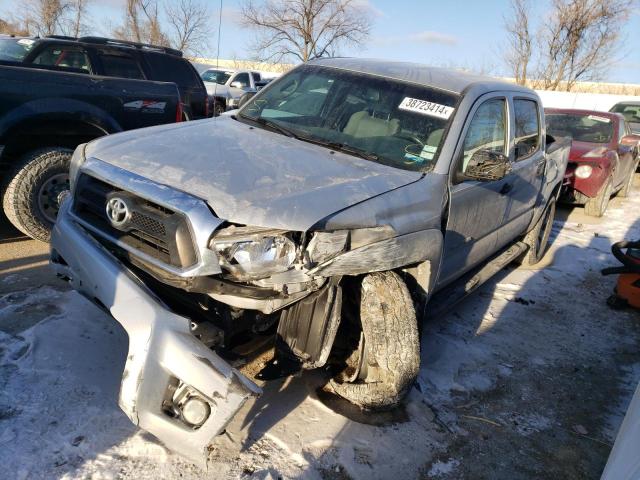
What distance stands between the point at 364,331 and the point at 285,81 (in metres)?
2.40

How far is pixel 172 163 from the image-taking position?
9.00ft

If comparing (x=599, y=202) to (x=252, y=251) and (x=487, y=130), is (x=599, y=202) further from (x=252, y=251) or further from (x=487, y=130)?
(x=252, y=251)

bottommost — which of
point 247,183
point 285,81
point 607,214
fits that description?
point 607,214

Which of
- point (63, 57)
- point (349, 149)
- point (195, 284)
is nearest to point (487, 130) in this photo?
point (349, 149)

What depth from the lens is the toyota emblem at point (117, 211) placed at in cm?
259

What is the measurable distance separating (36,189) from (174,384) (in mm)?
3078

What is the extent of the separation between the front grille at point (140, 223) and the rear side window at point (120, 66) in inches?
146

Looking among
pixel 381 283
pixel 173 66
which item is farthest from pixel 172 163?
pixel 173 66

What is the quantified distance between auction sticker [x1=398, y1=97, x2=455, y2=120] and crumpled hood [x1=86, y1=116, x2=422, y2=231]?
24.6 inches

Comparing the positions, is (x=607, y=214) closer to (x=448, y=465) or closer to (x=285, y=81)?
(x=285, y=81)

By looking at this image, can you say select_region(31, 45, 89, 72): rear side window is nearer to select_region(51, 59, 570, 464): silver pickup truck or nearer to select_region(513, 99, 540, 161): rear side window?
select_region(51, 59, 570, 464): silver pickup truck

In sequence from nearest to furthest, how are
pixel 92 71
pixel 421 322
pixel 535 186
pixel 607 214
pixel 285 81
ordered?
1. pixel 421 322
2. pixel 285 81
3. pixel 535 186
4. pixel 92 71
5. pixel 607 214

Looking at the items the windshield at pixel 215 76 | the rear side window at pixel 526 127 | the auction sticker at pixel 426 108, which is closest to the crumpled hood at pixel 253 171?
the auction sticker at pixel 426 108

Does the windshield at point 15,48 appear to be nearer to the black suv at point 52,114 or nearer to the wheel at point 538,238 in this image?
the black suv at point 52,114
